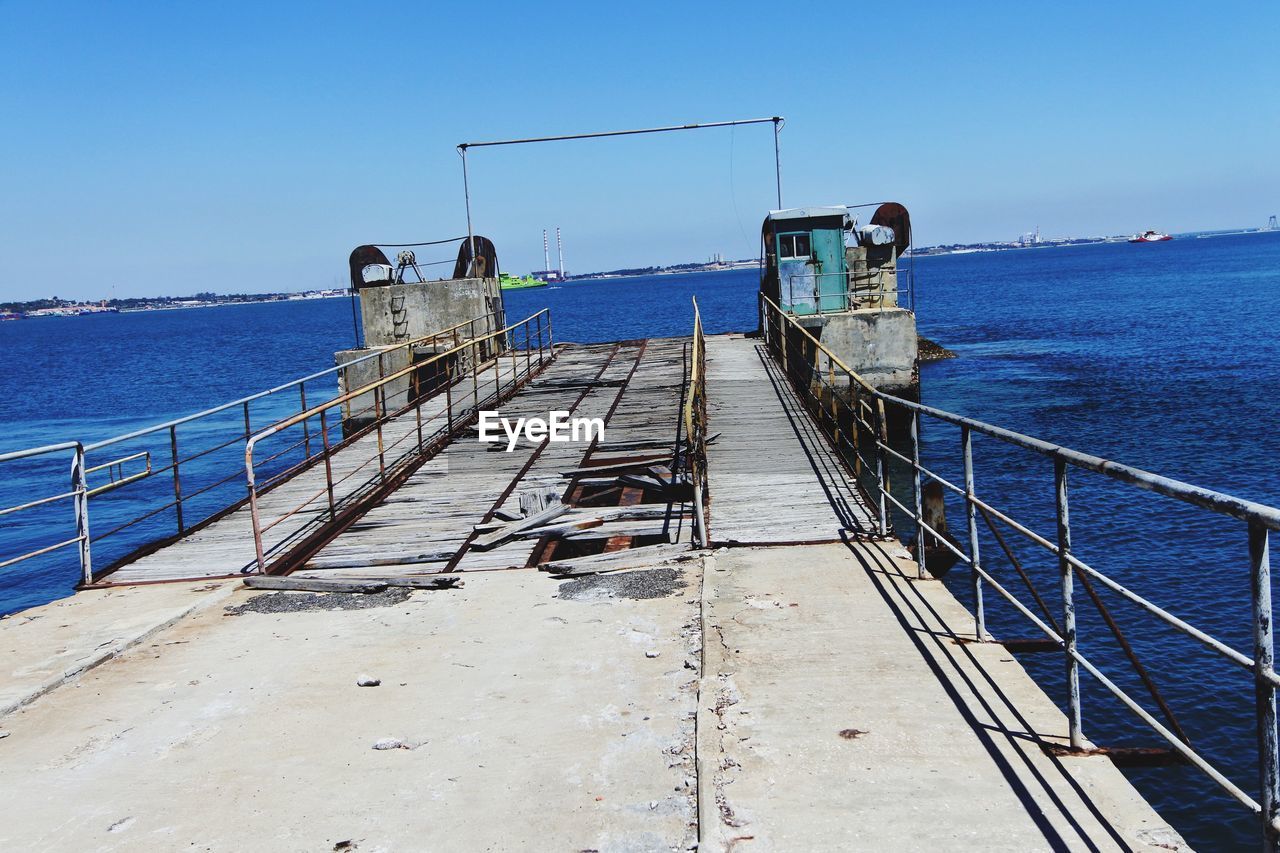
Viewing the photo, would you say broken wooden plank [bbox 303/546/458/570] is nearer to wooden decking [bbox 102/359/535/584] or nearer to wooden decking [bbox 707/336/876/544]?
wooden decking [bbox 102/359/535/584]

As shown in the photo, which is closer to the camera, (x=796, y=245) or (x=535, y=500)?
(x=535, y=500)

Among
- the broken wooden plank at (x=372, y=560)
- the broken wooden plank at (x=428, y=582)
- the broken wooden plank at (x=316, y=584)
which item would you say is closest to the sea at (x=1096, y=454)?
the broken wooden plank at (x=428, y=582)

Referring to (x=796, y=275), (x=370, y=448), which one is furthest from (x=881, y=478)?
(x=796, y=275)

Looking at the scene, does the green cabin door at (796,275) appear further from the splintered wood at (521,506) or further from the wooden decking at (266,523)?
the wooden decking at (266,523)

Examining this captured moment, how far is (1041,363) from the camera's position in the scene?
149ft

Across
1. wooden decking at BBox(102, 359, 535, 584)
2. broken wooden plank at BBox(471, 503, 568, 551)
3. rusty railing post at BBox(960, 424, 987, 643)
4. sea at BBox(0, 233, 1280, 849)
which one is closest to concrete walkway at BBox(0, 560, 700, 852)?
rusty railing post at BBox(960, 424, 987, 643)

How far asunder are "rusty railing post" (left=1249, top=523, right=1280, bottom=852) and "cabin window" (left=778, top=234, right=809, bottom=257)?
26548 millimetres

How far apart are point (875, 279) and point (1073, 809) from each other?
2748cm

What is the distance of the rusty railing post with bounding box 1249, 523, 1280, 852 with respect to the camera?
3041 millimetres

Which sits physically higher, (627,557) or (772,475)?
(772,475)

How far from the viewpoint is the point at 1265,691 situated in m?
3.15

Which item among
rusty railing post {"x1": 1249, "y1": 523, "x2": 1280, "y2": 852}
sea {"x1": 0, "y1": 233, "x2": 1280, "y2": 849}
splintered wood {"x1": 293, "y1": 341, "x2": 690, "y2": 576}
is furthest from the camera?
sea {"x1": 0, "y1": 233, "x2": 1280, "y2": 849}

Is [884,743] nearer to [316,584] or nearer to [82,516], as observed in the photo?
[316,584]

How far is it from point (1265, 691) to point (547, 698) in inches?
141
